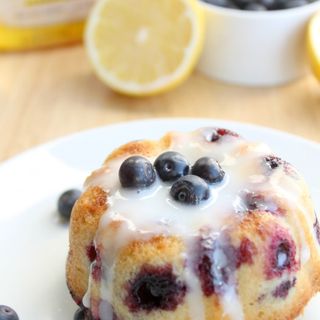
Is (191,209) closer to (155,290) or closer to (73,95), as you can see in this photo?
(155,290)

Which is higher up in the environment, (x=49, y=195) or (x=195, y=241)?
(x=195, y=241)

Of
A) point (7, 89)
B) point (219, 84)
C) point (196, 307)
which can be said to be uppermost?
point (196, 307)

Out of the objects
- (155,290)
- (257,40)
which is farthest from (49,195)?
(257,40)

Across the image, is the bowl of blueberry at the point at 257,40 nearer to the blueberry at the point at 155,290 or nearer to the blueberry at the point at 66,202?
the blueberry at the point at 66,202

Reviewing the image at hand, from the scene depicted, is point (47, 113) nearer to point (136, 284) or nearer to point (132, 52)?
point (132, 52)

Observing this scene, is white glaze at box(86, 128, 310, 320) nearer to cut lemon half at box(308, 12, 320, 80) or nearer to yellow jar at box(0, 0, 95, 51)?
cut lemon half at box(308, 12, 320, 80)

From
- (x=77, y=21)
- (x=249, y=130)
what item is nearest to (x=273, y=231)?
(x=249, y=130)
